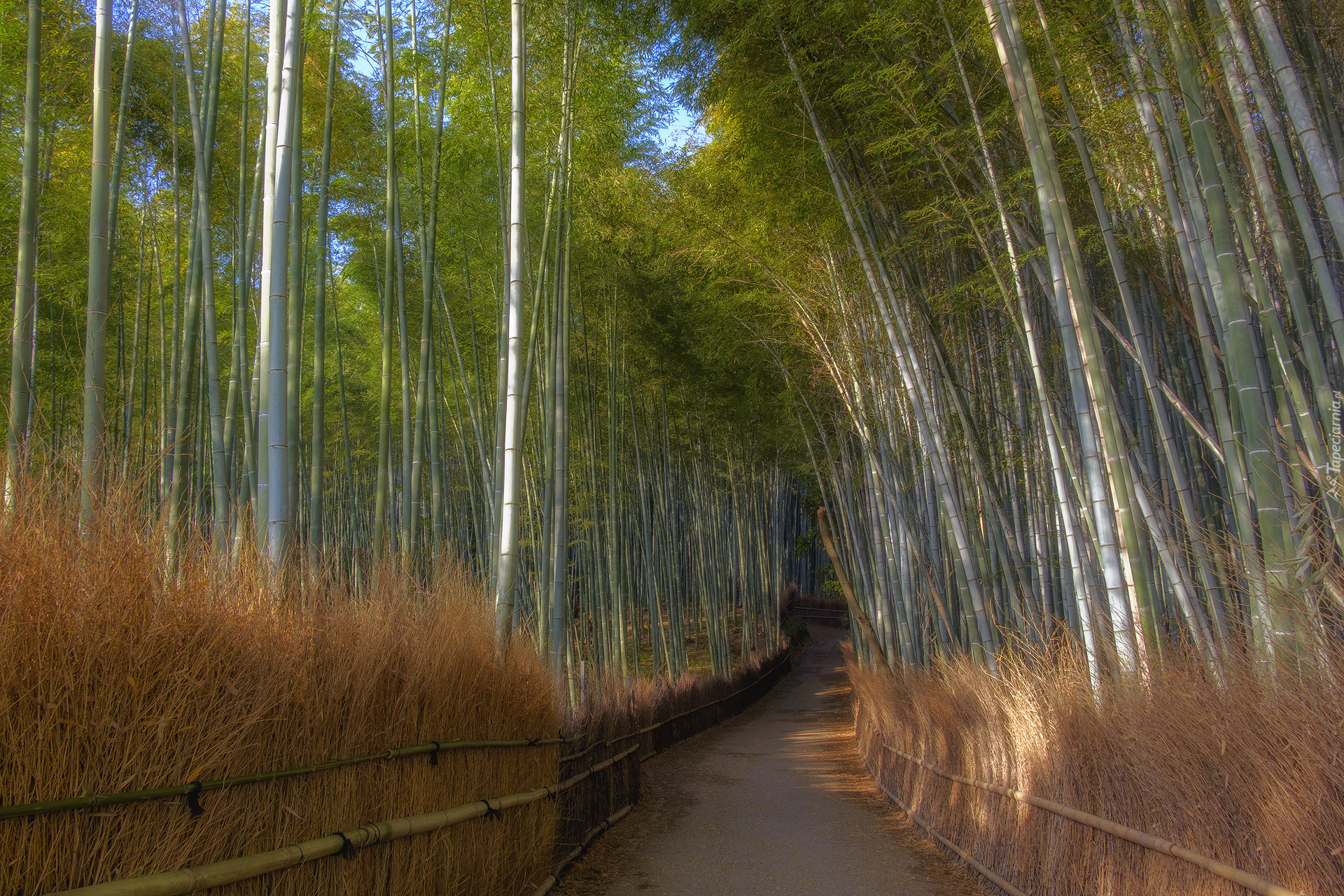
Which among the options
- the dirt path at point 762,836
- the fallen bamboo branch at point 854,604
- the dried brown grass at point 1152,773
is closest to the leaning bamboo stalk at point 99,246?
the dirt path at point 762,836

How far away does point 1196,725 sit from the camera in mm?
2168

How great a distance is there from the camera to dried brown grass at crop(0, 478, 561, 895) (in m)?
1.42

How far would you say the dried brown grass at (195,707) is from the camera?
1424 millimetres

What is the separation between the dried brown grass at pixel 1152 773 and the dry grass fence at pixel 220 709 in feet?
6.50

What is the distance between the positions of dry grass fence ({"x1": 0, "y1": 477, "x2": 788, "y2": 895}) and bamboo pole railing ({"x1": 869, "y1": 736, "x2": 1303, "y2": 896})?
1959mm

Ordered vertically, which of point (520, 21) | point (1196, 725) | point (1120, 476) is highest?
point (520, 21)

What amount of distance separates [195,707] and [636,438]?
7.51 meters

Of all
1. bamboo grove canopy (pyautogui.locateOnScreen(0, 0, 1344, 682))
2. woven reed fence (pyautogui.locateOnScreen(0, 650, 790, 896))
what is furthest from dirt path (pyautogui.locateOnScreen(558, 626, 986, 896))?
bamboo grove canopy (pyautogui.locateOnScreen(0, 0, 1344, 682))

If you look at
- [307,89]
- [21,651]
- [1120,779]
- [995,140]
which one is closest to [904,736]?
[1120,779]

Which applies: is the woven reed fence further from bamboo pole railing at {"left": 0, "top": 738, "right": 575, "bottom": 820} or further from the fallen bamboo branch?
the fallen bamboo branch

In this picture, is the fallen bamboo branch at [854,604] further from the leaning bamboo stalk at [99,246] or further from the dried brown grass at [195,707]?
the leaning bamboo stalk at [99,246]

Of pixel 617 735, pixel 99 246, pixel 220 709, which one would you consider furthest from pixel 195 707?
pixel 617 735

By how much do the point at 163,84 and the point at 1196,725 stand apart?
21.6 ft

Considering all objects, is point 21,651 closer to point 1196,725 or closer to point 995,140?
point 1196,725
